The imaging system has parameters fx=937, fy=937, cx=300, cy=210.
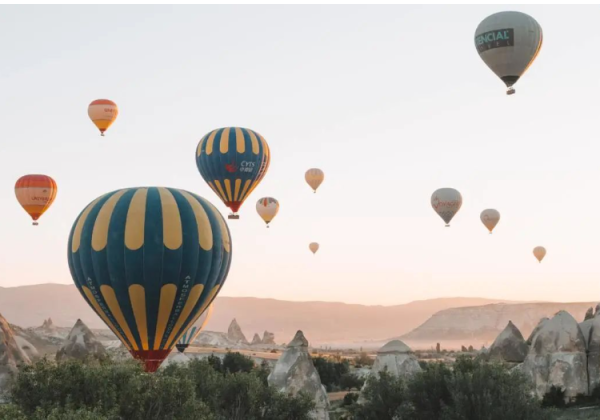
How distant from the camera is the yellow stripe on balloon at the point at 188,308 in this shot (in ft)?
114

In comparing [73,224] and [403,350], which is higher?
[73,224]

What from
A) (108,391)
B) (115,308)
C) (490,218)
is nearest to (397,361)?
(115,308)

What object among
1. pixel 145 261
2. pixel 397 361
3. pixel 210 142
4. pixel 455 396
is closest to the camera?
pixel 145 261

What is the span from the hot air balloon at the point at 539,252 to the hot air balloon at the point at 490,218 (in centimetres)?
1721

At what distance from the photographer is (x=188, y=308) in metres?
34.9

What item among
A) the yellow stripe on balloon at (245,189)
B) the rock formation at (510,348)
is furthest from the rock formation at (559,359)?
the yellow stripe on balloon at (245,189)

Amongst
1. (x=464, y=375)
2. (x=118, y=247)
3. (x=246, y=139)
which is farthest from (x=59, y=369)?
(x=246, y=139)

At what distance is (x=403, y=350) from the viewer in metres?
45.2

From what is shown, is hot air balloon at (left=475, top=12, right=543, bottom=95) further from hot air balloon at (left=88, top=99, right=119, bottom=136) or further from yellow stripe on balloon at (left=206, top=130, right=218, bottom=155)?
hot air balloon at (left=88, top=99, right=119, bottom=136)

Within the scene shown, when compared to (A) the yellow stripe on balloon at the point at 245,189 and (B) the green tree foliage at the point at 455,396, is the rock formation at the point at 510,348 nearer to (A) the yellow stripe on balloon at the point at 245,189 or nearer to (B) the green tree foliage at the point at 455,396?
(A) the yellow stripe on balloon at the point at 245,189

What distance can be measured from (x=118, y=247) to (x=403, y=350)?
17.2m

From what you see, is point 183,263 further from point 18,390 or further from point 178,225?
point 18,390

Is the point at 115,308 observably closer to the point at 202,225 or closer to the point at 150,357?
the point at 150,357

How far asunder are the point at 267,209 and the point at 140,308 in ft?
155
